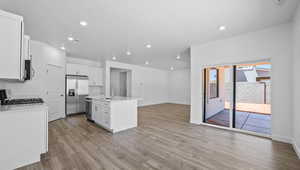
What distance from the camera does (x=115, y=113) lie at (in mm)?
3312

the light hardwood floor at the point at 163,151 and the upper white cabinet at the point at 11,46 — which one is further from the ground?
the upper white cabinet at the point at 11,46

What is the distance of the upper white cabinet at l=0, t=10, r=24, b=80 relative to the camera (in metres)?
1.73

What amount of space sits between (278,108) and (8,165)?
530cm

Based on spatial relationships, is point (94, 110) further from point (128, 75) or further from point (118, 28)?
point (128, 75)

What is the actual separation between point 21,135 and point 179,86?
852cm

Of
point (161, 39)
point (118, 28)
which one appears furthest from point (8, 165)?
point (161, 39)

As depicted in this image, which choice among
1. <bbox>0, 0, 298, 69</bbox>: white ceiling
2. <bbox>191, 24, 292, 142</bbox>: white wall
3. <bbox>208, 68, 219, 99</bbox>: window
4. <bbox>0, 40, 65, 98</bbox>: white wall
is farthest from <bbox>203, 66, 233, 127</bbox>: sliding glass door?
<bbox>0, 40, 65, 98</bbox>: white wall

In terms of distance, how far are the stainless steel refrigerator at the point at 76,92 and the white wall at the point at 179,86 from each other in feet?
20.8

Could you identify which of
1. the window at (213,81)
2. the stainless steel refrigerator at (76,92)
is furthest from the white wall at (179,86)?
the stainless steel refrigerator at (76,92)

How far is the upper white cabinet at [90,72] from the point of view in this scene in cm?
512

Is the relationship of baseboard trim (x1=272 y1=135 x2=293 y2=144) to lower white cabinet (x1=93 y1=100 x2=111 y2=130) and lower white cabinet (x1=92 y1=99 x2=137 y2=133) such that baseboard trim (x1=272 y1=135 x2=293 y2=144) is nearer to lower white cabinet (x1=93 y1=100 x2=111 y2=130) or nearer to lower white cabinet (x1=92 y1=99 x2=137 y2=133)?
lower white cabinet (x1=92 y1=99 x2=137 y2=133)

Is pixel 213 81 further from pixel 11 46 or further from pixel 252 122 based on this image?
pixel 11 46

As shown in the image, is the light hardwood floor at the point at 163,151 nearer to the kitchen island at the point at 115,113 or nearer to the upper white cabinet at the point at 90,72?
the kitchen island at the point at 115,113

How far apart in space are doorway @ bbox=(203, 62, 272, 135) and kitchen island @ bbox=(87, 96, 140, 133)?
8.35 ft
